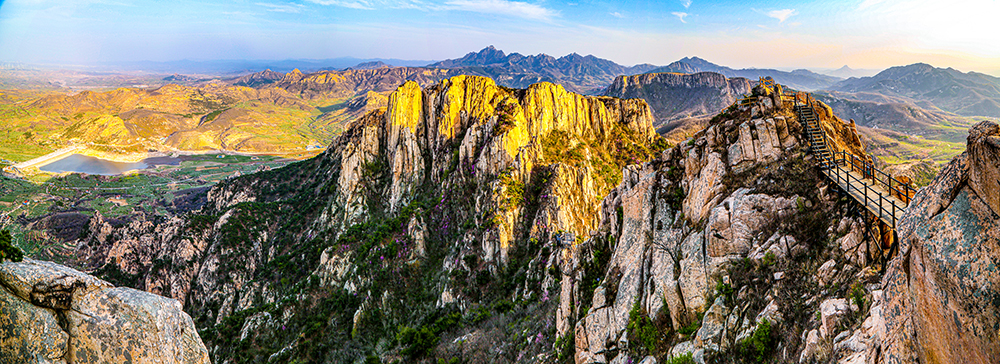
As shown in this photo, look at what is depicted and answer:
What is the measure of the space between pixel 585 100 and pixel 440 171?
114 ft

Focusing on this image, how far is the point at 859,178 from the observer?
1653 centimetres

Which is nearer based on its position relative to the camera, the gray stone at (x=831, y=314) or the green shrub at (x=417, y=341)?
the gray stone at (x=831, y=314)

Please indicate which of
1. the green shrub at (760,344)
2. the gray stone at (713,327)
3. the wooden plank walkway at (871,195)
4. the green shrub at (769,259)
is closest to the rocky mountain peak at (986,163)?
the wooden plank walkway at (871,195)

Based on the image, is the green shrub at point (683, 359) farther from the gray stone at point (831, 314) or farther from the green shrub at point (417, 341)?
the green shrub at point (417, 341)

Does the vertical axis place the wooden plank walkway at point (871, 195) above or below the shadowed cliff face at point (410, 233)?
above

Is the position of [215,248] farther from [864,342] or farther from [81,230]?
[864,342]

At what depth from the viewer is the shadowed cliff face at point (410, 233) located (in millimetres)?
53188

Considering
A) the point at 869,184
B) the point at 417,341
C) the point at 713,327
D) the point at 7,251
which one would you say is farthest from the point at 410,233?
the point at 869,184

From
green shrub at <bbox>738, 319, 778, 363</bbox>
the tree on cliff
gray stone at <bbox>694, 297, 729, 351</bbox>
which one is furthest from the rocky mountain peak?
the tree on cliff

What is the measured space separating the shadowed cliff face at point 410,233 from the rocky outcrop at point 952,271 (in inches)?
887

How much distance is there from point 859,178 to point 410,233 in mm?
57117

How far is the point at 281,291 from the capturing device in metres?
67.9

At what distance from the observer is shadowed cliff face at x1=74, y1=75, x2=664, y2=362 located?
53188mm

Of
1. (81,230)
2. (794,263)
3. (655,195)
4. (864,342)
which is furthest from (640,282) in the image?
(81,230)
